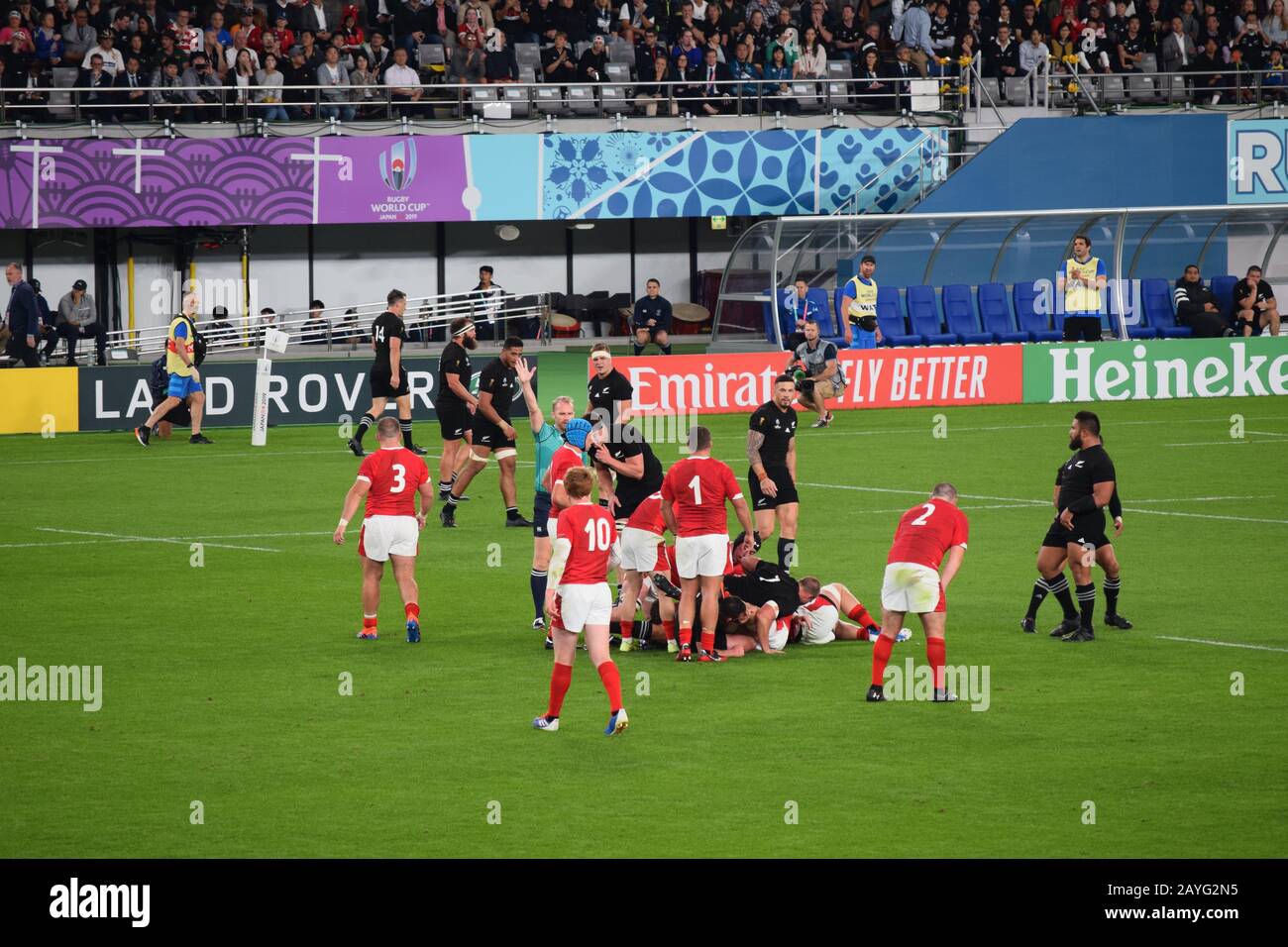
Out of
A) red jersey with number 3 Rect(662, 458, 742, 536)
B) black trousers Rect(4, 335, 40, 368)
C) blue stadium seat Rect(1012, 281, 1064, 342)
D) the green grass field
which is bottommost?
the green grass field

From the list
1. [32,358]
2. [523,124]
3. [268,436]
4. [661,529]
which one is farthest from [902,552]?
[523,124]

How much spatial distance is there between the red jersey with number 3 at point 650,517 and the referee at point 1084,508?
3392 millimetres

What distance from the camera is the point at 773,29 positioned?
147 feet

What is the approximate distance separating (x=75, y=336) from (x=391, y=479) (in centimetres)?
2515

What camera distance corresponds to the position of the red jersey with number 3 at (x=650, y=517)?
50.1 ft

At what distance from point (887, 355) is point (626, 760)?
23.5 m

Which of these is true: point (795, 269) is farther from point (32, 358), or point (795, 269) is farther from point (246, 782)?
point (246, 782)

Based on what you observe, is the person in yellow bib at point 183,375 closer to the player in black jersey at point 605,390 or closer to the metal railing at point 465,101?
the metal railing at point 465,101

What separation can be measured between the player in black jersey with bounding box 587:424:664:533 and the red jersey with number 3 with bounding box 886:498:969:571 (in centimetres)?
307

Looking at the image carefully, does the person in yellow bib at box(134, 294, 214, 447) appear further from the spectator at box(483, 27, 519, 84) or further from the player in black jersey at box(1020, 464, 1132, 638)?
the player in black jersey at box(1020, 464, 1132, 638)

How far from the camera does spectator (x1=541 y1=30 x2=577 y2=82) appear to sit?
140 ft

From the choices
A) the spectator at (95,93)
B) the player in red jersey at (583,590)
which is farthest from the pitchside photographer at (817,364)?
the spectator at (95,93)

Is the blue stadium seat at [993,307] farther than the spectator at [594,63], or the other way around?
the spectator at [594,63]

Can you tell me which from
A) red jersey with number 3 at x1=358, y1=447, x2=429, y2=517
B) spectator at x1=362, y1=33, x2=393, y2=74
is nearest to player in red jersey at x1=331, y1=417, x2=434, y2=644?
red jersey with number 3 at x1=358, y1=447, x2=429, y2=517
